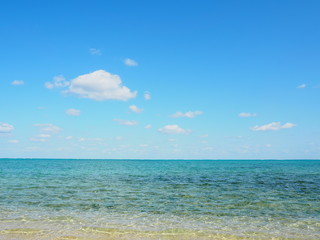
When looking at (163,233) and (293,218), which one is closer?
(163,233)

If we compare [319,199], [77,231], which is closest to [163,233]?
[77,231]

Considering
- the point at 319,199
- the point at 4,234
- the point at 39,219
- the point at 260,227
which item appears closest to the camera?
the point at 4,234

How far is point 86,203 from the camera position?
2016 cm

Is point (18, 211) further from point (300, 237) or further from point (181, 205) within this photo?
point (300, 237)

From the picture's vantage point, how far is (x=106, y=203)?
2041 cm

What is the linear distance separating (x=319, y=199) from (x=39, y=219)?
73.1 ft

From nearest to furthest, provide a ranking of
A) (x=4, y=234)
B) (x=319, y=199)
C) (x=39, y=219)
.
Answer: (x=4, y=234), (x=39, y=219), (x=319, y=199)

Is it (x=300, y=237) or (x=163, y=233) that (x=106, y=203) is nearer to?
(x=163, y=233)

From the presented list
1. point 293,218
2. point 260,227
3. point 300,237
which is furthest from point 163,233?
point 293,218

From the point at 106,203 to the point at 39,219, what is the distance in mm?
6160

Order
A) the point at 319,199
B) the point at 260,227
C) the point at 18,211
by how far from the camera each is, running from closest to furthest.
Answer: the point at 260,227
the point at 18,211
the point at 319,199

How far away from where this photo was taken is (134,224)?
1423 cm

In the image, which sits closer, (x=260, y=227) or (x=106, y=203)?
(x=260, y=227)

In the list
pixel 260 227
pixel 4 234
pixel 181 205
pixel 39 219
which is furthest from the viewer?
pixel 181 205
